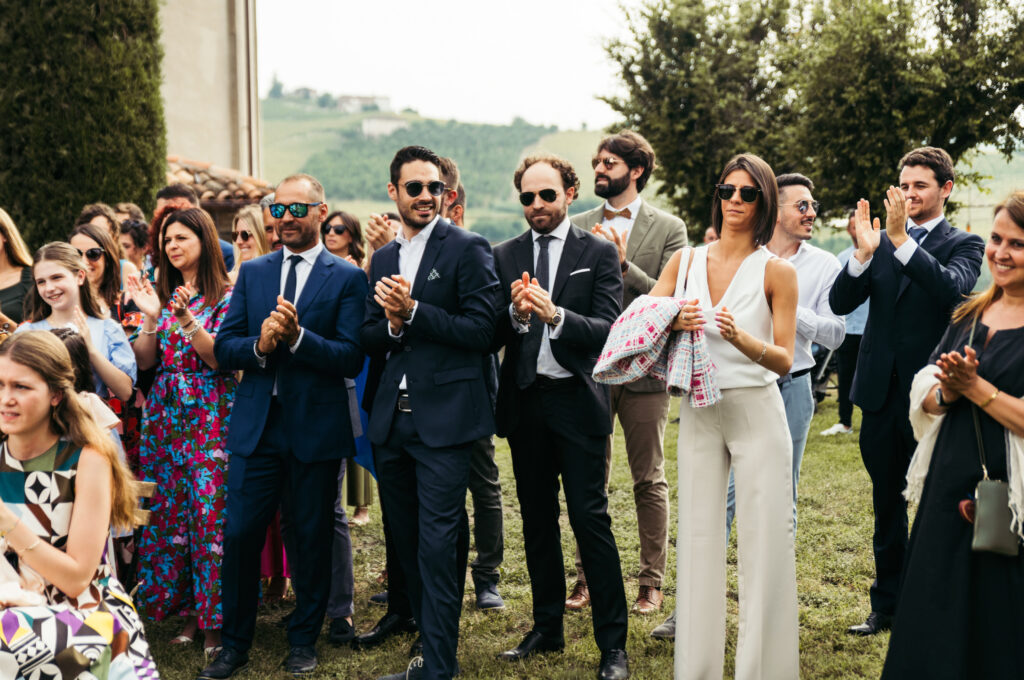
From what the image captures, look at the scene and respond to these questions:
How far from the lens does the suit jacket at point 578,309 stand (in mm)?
4324

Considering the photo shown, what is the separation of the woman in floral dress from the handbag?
3608mm

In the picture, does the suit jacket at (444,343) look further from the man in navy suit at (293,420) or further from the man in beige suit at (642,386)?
the man in beige suit at (642,386)

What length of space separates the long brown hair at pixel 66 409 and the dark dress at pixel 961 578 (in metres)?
2.94

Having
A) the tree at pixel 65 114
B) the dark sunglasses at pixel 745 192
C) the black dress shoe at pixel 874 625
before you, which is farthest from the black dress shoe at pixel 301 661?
the tree at pixel 65 114

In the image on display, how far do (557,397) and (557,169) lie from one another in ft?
3.66

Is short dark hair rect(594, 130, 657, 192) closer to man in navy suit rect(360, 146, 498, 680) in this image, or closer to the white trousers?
man in navy suit rect(360, 146, 498, 680)

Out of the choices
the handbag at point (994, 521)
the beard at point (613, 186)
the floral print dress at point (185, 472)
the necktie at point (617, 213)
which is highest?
the beard at point (613, 186)

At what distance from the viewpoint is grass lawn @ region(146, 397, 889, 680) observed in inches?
175

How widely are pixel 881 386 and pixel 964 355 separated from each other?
130cm

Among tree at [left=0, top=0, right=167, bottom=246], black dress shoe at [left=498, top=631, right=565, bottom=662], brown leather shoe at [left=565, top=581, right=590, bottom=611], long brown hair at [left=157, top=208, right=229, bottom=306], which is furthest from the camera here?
tree at [left=0, top=0, right=167, bottom=246]

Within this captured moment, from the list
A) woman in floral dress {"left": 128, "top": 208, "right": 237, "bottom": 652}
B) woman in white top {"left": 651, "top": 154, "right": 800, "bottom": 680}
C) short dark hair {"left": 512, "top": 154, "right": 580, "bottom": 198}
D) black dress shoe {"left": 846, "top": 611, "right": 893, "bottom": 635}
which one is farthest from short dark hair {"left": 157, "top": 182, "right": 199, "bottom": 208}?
black dress shoe {"left": 846, "top": 611, "right": 893, "bottom": 635}

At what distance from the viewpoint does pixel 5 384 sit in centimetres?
329

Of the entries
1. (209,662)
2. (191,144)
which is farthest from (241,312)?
(191,144)

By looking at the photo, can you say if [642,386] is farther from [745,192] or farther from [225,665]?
[225,665]
